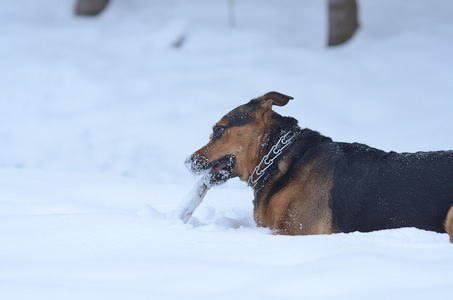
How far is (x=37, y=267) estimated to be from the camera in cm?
291

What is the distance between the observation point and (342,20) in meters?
11.3

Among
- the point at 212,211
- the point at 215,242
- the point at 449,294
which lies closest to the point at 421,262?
the point at 449,294

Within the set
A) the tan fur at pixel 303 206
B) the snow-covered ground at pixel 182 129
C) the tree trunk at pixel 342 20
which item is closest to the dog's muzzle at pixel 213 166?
the snow-covered ground at pixel 182 129

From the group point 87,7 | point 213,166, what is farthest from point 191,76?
point 213,166

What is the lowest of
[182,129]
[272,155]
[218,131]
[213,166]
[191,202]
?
[182,129]

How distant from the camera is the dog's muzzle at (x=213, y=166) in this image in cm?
472

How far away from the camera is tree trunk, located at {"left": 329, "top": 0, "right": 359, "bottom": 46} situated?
11148mm

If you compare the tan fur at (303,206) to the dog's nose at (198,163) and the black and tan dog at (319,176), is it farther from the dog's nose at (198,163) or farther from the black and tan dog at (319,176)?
the dog's nose at (198,163)

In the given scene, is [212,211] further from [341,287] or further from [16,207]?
[341,287]

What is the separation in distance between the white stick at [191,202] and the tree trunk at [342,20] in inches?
296

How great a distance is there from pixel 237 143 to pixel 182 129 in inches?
177

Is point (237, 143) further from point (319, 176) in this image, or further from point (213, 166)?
point (319, 176)

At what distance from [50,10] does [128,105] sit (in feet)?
18.7

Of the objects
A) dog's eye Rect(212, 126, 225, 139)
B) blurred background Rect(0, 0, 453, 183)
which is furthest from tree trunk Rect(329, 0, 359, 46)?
dog's eye Rect(212, 126, 225, 139)
